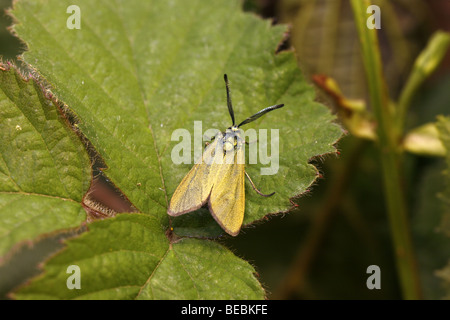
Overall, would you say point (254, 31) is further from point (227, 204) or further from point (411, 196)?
point (411, 196)

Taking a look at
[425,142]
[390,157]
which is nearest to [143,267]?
[390,157]

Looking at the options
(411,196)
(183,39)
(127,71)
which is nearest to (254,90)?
(183,39)

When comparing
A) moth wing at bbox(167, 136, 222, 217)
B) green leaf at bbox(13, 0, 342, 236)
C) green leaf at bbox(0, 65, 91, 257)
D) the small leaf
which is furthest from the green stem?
green leaf at bbox(0, 65, 91, 257)

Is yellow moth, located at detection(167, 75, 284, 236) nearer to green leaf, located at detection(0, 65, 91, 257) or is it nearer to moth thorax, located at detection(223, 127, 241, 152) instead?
moth thorax, located at detection(223, 127, 241, 152)

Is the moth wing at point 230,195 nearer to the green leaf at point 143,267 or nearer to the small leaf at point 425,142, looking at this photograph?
the green leaf at point 143,267

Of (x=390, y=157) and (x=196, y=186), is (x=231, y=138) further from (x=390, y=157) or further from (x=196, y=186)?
(x=390, y=157)

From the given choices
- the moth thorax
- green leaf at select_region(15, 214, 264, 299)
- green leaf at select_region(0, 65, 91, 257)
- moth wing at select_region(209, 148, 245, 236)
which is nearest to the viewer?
green leaf at select_region(15, 214, 264, 299)
